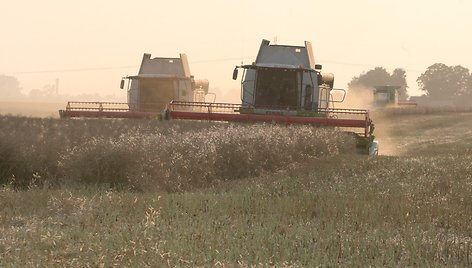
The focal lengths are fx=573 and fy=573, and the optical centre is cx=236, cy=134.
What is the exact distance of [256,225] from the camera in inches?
239

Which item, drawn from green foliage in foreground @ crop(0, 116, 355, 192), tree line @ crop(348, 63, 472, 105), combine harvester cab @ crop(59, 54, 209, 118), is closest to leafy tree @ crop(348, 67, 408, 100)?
tree line @ crop(348, 63, 472, 105)

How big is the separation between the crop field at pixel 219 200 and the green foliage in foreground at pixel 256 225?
0.02m

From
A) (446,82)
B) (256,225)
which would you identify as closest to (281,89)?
(256,225)

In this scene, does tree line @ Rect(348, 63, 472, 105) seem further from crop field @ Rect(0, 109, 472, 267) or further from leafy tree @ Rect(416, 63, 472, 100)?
crop field @ Rect(0, 109, 472, 267)

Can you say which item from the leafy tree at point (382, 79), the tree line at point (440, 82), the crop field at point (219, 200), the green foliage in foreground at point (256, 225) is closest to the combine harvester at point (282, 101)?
the crop field at point (219, 200)

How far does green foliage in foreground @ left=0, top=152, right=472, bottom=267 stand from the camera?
4.66m

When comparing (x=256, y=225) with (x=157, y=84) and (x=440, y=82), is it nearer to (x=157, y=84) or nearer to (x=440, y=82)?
(x=157, y=84)

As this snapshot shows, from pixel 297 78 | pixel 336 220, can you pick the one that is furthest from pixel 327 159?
pixel 336 220

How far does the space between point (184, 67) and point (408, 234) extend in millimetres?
20447

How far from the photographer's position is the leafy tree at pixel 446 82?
390 ft

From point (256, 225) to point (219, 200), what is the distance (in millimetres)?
1598

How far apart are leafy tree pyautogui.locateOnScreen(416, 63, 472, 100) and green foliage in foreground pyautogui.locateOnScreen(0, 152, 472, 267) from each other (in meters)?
116

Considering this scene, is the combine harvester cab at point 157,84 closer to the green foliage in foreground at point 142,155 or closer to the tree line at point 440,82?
the green foliage in foreground at point 142,155

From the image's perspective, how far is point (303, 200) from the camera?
303 inches
